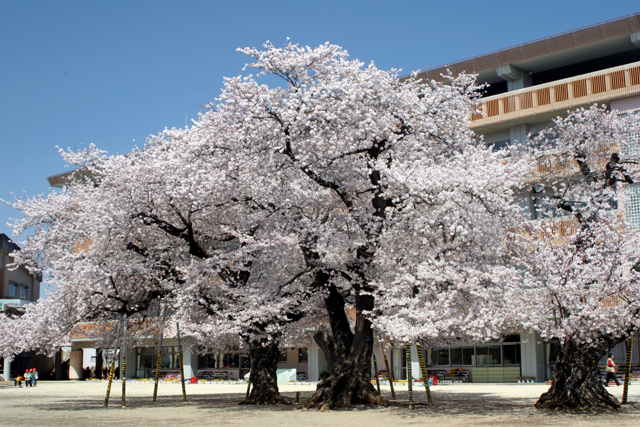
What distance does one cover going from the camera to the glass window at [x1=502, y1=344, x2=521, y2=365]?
34719mm

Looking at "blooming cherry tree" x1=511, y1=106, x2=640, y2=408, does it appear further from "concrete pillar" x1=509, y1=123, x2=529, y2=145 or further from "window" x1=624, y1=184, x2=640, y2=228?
"concrete pillar" x1=509, y1=123, x2=529, y2=145

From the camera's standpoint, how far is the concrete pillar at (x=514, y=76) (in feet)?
119

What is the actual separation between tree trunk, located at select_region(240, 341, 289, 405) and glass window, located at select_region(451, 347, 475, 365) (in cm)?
1844

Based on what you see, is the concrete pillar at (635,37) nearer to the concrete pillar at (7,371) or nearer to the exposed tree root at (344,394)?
the exposed tree root at (344,394)

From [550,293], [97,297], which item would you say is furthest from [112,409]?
[550,293]

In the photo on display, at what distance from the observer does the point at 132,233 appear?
816 inches

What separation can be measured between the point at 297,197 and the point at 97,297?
7.95 metres

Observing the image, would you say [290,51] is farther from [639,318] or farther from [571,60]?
[571,60]

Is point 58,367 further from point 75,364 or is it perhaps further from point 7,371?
point 7,371

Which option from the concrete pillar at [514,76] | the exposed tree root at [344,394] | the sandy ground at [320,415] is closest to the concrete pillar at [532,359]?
the sandy ground at [320,415]

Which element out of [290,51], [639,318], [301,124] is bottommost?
[639,318]

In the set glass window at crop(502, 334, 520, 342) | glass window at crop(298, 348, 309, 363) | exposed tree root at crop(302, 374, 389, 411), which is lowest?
glass window at crop(298, 348, 309, 363)

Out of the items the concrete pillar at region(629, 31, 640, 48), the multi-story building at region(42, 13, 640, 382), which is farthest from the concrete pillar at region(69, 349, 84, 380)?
the concrete pillar at region(629, 31, 640, 48)

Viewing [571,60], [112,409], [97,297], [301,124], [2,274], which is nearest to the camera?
[301,124]
